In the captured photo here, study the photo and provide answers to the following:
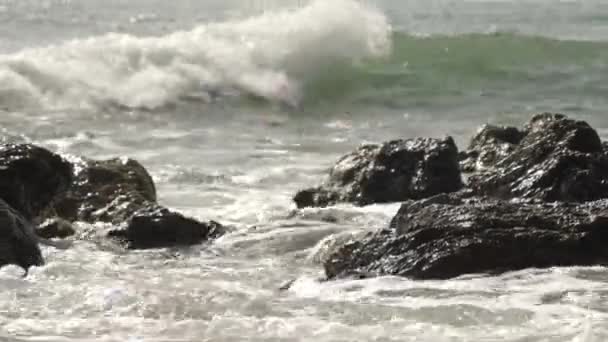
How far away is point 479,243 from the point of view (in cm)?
591

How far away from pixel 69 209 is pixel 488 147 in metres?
4.01

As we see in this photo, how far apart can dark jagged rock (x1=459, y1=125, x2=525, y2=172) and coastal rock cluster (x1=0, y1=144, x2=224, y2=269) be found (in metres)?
2.97

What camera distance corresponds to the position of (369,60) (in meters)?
19.8

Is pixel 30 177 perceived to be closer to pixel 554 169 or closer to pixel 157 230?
pixel 157 230

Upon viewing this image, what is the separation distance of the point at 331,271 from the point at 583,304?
1.48 m


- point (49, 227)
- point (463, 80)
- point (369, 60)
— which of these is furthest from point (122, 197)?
point (369, 60)

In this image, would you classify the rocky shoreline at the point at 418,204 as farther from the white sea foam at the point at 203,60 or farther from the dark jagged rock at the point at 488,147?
the white sea foam at the point at 203,60

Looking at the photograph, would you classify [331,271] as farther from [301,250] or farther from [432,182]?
[432,182]

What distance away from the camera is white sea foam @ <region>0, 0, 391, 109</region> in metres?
15.8

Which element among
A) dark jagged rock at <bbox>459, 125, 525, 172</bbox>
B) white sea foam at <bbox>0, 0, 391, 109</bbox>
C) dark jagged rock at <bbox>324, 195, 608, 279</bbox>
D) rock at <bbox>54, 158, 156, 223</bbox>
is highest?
white sea foam at <bbox>0, 0, 391, 109</bbox>

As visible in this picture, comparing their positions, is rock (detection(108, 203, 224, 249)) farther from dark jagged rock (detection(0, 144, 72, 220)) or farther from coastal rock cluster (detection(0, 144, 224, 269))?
dark jagged rock (detection(0, 144, 72, 220))

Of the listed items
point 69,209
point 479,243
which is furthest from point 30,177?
point 479,243

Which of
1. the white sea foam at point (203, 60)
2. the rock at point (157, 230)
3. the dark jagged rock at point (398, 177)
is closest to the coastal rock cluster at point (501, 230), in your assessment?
the dark jagged rock at point (398, 177)

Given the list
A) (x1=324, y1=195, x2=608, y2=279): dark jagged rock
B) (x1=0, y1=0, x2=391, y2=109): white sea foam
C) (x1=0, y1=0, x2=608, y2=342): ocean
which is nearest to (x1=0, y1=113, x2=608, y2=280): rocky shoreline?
(x1=324, y1=195, x2=608, y2=279): dark jagged rock
